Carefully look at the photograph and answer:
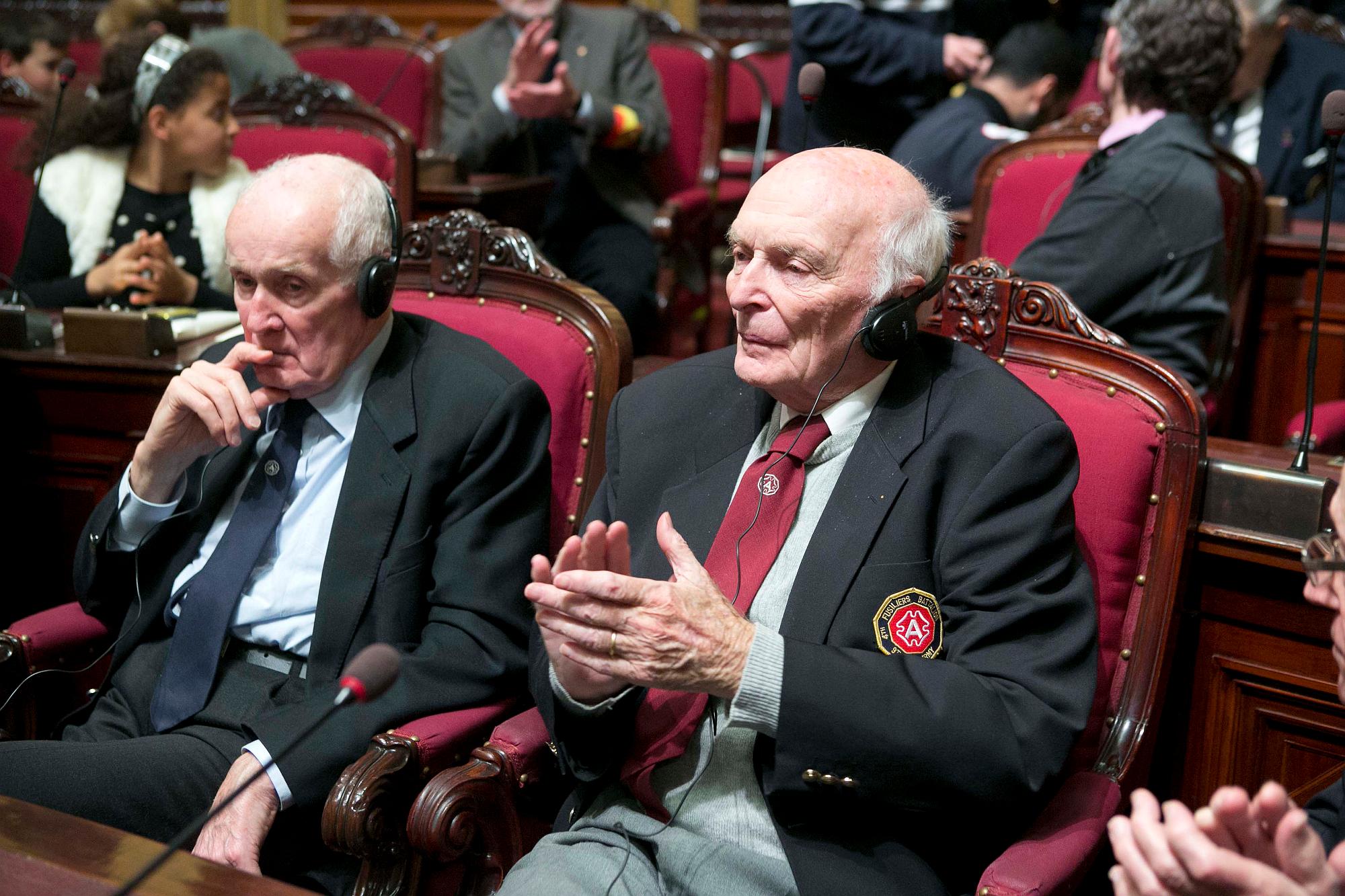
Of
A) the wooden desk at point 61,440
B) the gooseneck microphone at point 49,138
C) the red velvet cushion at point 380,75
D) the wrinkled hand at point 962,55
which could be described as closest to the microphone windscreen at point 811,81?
the wooden desk at point 61,440

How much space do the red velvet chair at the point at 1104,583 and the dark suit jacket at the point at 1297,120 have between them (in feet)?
7.80

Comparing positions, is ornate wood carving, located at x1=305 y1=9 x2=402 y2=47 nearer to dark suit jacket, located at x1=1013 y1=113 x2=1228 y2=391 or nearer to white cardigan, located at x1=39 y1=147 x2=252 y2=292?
white cardigan, located at x1=39 y1=147 x2=252 y2=292

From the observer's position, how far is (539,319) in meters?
1.87

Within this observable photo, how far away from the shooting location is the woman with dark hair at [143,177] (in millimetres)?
2621

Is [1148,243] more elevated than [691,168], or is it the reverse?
[1148,243]

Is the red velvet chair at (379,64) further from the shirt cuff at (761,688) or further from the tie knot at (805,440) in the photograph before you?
the shirt cuff at (761,688)

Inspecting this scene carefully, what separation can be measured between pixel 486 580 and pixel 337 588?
0.18 m

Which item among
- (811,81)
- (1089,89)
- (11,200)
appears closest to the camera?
(811,81)

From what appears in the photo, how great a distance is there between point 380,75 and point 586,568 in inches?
134

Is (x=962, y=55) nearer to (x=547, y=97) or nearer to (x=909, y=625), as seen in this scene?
(x=547, y=97)

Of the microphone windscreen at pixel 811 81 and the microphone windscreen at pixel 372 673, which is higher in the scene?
the microphone windscreen at pixel 811 81

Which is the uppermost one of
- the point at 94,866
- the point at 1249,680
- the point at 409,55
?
the point at 409,55

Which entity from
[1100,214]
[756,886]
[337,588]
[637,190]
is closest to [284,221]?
[337,588]

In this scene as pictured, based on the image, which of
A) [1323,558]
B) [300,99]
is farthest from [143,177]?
[1323,558]
